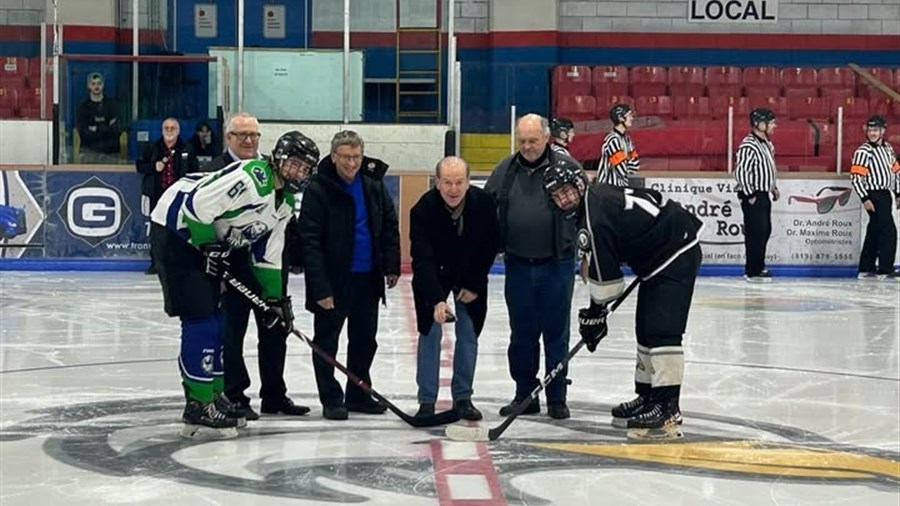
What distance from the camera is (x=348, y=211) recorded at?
6.89 meters

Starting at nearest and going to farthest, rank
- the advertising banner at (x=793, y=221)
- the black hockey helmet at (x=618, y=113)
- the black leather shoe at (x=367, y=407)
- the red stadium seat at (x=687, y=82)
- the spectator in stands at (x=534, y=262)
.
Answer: the spectator in stands at (x=534, y=262)
the black leather shoe at (x=367, y=407)
the black hockey helmet at (x=618, y=113)
the advertising banner at (x=793, y=221)
the red stadium seat at (x=687, y=82)

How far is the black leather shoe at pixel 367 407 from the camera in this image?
22.8ft

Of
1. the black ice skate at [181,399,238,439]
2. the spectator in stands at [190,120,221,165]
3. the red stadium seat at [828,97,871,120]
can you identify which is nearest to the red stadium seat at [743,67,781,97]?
the red stadium seat at [828,97,871,120]

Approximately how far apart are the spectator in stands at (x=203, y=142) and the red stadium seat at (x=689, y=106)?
6394 millimetres

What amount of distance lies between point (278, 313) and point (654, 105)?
13422 mm

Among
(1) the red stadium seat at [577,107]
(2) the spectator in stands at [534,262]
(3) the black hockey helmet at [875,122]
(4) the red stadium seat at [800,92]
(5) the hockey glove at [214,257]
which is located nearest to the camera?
(5) the hockey glove at [214,257]

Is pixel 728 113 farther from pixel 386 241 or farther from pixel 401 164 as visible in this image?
pixel 386 241

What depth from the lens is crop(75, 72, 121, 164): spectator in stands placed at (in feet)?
50.5

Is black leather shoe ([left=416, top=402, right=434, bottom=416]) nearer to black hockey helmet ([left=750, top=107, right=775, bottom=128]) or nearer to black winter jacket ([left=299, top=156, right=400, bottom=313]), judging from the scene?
black winter jacket ([left=299, top=156, right=400, bottom=313])

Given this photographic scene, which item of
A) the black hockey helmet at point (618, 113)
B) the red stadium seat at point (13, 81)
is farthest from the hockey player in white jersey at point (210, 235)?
the red stadium seat at point (13, 81)

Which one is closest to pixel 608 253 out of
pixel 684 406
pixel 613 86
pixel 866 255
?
pixel 684 406

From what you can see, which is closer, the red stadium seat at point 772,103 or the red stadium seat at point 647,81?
the red stadium seat at point 772,103

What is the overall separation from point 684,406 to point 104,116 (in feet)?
31.7

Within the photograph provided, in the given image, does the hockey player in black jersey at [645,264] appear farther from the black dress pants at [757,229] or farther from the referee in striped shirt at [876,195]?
the referee in striped shirt at [876,195]
